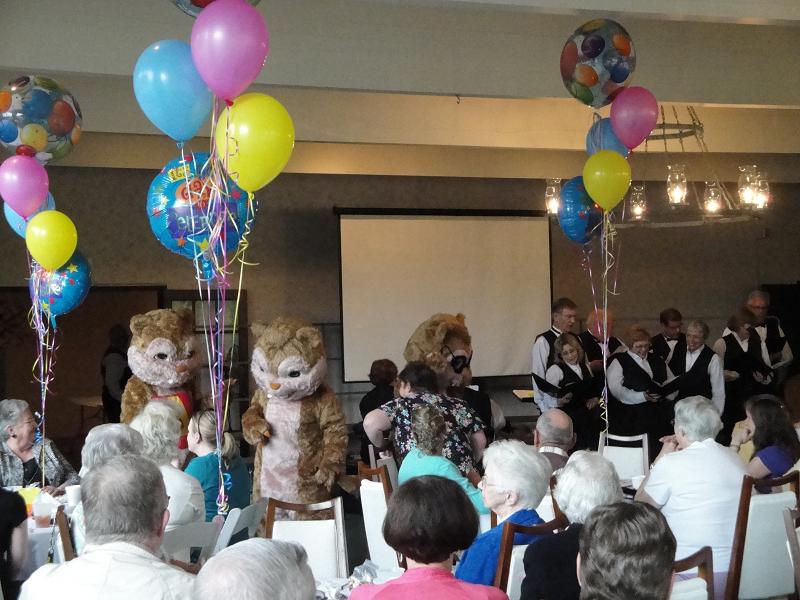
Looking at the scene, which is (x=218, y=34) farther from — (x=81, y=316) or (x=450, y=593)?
(x=81, y=316)

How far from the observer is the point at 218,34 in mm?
3508

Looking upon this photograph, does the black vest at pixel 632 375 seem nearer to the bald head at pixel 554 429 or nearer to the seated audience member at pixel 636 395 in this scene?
the seated audience member at pixel 636 395

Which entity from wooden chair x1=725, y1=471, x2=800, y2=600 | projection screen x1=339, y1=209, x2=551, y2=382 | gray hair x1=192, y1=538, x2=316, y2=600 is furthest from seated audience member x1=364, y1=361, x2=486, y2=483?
Answer: projection screen x1=339, y1=209, x2=551, y2=382

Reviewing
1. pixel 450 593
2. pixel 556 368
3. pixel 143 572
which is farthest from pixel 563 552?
pixel 556 368

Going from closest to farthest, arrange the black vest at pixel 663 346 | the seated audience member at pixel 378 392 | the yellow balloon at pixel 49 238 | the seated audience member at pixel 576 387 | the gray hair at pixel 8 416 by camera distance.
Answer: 1. the gray hair at pixel 8 416
2. the yellow balloon at pixel 49 238
3. the seated audience member at pixel 378 392
4. the seated audience member at pixel 576 387
5. the black vest at pixel 663 346

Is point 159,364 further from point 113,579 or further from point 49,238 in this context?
point 113,579

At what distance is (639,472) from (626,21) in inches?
140

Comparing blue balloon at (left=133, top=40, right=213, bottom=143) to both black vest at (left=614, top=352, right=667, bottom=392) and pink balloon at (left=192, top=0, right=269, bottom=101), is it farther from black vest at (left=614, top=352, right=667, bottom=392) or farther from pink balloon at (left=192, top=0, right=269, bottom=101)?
black vest at (left=614, top=352, right=667, bottom=392)

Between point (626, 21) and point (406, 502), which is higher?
point (626, 21)

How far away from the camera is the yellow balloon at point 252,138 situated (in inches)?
142

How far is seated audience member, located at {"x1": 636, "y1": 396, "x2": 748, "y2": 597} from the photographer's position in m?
3.51

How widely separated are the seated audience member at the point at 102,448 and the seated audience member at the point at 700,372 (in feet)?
15.9

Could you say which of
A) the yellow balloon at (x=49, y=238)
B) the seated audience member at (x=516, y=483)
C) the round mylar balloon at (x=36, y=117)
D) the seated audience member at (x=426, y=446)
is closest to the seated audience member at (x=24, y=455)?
the yellow balloon at (x=49, y=238)

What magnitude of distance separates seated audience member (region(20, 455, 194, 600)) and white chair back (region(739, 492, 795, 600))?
213 cm
